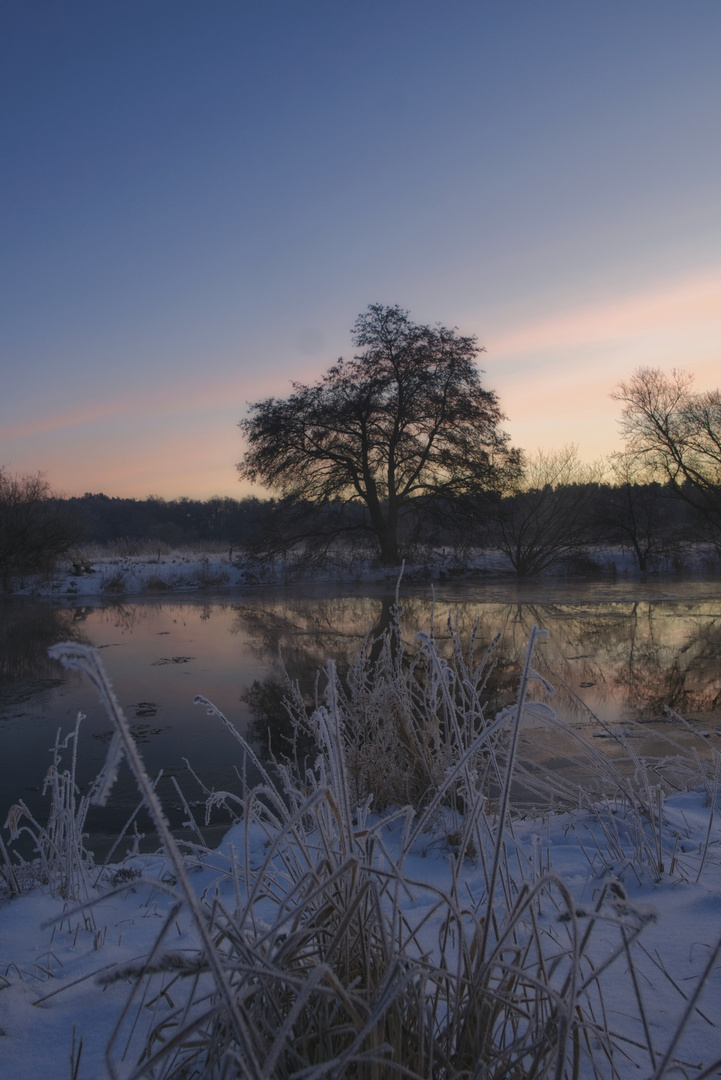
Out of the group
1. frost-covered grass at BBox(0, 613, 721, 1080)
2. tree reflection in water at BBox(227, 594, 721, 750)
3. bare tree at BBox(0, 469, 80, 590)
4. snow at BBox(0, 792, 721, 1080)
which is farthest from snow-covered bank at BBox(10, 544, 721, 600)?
frost-covered grass at BBox(0, 613, 721, 1080)

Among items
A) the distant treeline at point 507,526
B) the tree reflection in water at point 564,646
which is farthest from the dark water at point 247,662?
the distant treeline at point 507,526

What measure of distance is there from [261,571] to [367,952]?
75.1 feet

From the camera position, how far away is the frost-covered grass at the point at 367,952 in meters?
0.85

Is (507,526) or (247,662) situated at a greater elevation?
(507,526)

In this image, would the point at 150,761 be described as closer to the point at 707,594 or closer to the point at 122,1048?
the point at 122,1048

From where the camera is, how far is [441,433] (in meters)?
22.6

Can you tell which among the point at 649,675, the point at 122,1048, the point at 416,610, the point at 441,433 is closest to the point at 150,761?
the point at 122,1048

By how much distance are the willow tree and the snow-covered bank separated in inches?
66.3

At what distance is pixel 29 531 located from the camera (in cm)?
2156

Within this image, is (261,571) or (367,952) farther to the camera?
(261,571)

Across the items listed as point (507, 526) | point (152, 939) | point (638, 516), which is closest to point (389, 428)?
point (507, 526)

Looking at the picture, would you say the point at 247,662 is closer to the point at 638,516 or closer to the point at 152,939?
the point at 152,939

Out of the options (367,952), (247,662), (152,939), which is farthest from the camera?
(247,662)

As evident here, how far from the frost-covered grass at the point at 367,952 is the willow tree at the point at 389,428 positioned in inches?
799
